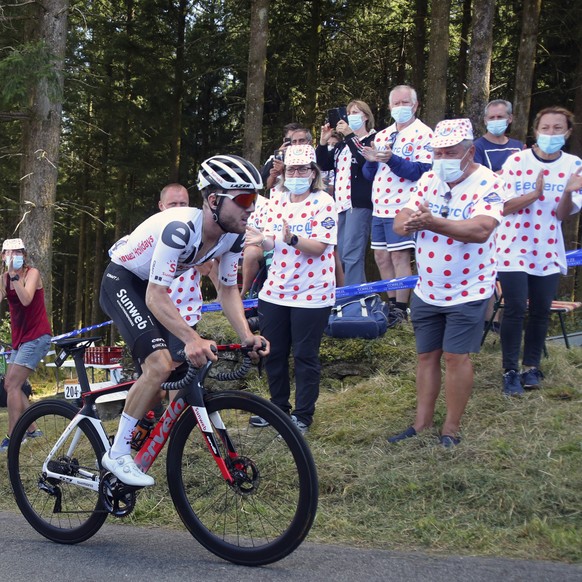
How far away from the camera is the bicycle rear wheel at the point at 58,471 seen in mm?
5203

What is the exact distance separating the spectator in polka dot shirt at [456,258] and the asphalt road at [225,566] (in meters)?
1.82

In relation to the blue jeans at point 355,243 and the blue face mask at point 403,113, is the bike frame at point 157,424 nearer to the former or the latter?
the blue jeans at point 355,243

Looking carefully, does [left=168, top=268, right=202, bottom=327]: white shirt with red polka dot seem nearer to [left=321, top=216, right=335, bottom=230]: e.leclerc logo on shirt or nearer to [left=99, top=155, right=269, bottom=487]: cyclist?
[left=321, top=216, right=335, bottom=230]: e.leclerc logo on shirt

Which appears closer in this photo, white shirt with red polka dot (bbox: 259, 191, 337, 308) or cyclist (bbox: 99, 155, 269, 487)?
cyclist (bbox: 99, 155, 269, 487)

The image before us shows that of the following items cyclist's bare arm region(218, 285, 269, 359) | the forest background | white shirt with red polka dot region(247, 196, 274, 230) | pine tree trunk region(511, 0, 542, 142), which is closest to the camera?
cyclist's bare arm region(218, 285, 269, 359)

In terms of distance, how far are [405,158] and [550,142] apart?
1.94m

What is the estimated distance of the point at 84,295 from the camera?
37438 mm

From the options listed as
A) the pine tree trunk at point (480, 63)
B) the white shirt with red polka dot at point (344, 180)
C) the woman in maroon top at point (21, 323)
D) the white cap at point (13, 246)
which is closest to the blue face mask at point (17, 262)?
the woman in maroon top at point (21, 323)

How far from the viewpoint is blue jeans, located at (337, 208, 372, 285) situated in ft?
30.8

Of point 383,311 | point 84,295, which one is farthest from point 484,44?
point 84,295

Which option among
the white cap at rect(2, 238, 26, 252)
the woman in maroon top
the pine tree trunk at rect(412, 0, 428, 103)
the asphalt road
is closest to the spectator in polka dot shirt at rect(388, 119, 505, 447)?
the asphalt road

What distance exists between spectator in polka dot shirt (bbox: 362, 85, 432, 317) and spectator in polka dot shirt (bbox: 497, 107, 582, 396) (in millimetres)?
1586

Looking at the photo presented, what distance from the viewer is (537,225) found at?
7.21 meters

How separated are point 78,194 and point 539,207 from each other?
25174mm
